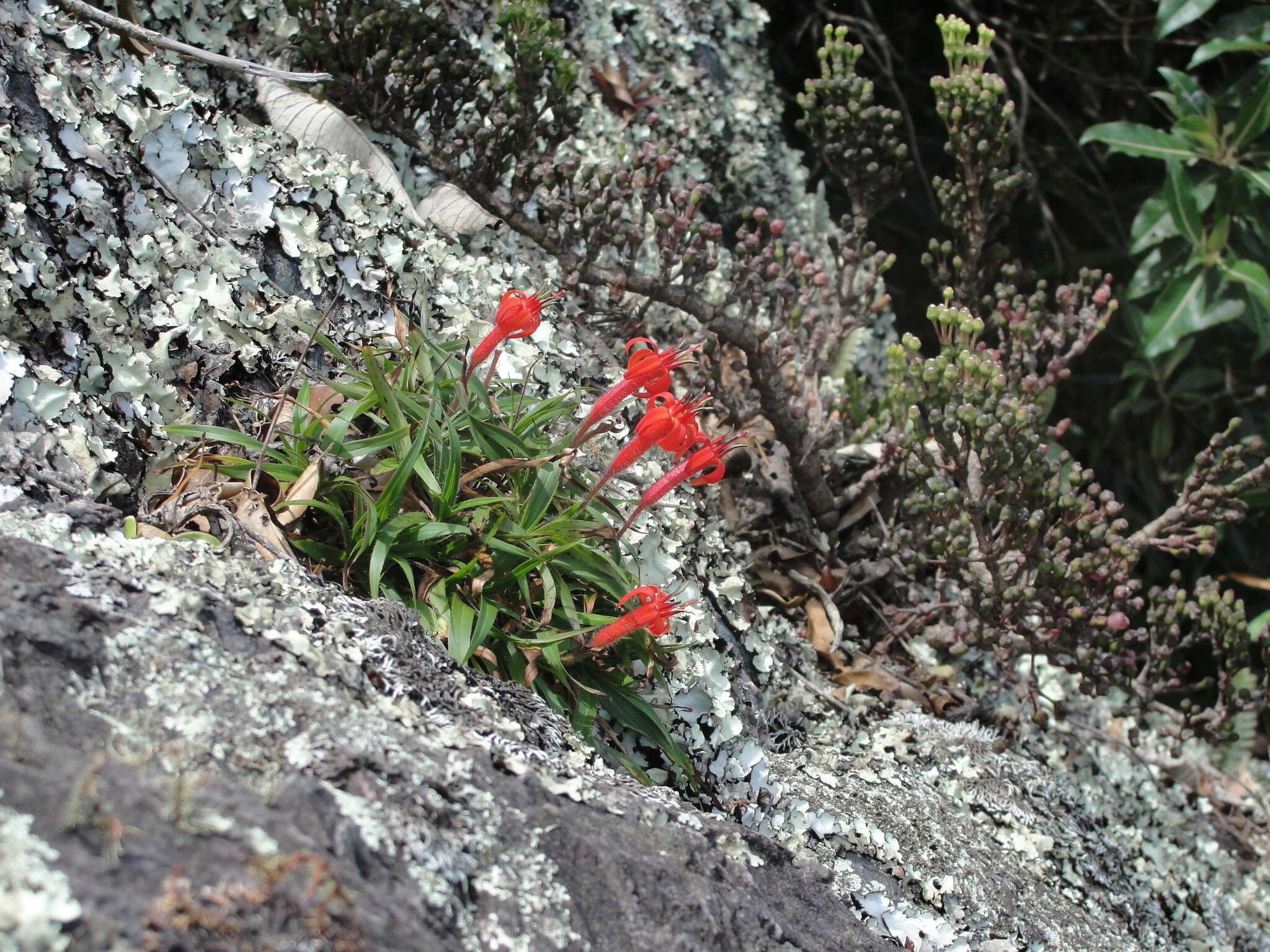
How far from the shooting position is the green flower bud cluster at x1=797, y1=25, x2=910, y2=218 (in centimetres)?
296

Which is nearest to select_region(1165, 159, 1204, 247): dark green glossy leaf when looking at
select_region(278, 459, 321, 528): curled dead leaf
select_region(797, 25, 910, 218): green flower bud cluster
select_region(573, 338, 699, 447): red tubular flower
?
select_region(797, 25, 910, 218): green flower bud cluster

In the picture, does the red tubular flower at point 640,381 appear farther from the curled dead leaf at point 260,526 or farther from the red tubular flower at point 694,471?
the curled dead leaf at point 260,526

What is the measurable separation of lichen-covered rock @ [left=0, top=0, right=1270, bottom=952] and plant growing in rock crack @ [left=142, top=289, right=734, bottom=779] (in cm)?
15

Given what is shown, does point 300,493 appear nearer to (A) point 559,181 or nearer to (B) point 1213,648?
(A) point 559,181

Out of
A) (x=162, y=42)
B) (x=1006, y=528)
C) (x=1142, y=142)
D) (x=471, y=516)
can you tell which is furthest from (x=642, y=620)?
(x=1142, y=142)

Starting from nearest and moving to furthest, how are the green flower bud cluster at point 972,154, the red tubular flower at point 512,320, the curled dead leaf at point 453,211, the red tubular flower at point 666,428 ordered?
the red tubular flower at point 666,428
the red tubular flower at point 512,320
the curled dead leaf at point 453,211
the green flower bud cluster at point 972,154

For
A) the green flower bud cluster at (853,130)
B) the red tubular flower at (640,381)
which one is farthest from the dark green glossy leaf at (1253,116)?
the red tubular flower at (640,381)

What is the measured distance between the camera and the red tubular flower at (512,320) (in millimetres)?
1826

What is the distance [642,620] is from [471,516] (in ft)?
1.29

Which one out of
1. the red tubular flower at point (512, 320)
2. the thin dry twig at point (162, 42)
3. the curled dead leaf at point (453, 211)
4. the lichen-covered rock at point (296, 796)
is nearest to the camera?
the lichen-covered rock at point (296, 796)

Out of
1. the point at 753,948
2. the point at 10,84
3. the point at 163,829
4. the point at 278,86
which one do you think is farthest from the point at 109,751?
the point at 278,86

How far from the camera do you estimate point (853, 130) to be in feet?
9.91

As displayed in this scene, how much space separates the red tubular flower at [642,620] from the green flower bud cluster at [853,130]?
1846 mm

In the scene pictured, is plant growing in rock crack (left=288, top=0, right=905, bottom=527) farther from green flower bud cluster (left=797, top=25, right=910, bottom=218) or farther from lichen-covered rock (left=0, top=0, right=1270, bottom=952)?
lichen-covered rock (left=0, top=0, right=1270, bottom=952)
